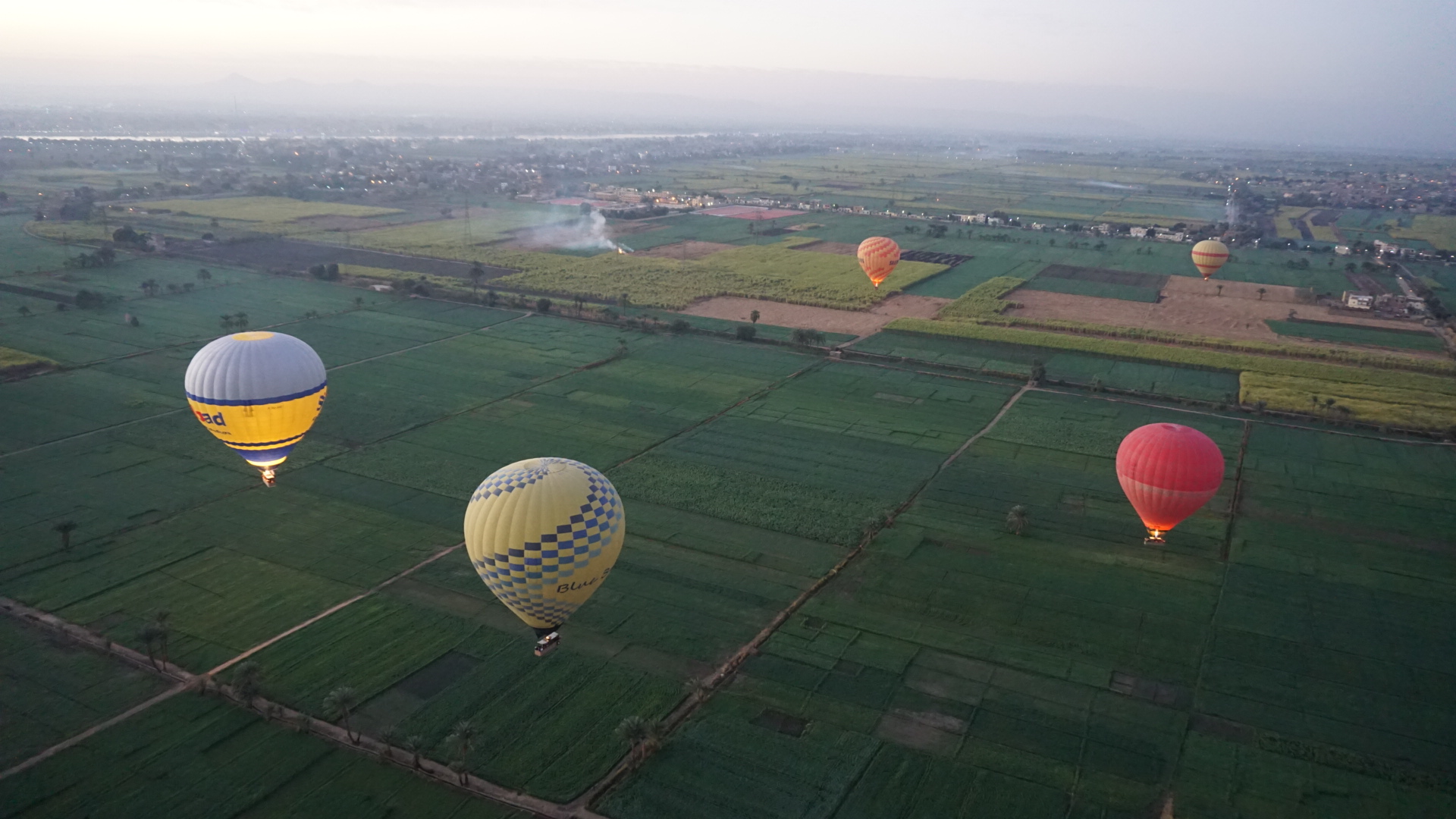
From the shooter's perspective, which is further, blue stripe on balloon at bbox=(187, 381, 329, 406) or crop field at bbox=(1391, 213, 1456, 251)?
crop field at bbox=(1391, 213, 1456, 251)

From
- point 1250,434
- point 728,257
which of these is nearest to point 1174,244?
point 728,257

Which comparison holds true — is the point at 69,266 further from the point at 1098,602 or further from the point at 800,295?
the point at 1098,602

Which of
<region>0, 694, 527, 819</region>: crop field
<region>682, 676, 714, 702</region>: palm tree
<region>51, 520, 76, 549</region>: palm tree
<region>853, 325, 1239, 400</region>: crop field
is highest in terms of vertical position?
<region>853, 325, 1239, 400</region>: crop field

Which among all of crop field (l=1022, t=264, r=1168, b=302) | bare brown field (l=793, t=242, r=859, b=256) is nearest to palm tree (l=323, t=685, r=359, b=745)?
crop field (l=1022, t=264, r=1168, b=302)

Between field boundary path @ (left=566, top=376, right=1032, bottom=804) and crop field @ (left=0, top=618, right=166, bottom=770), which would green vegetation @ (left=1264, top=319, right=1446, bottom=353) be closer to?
field boundary path @ (left=566, top=376, right=1032, bottom=804)

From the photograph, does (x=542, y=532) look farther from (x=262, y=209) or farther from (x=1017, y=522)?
(x=262, y=209)

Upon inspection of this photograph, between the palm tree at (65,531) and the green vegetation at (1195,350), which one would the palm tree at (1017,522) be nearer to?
the green vegetation at (1195,350)
